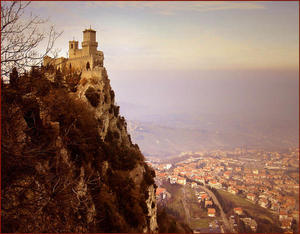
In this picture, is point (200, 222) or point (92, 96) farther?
point (200, 222)

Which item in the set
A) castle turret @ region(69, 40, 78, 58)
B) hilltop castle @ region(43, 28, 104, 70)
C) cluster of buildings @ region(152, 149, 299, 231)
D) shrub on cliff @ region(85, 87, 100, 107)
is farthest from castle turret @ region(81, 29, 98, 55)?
cluster of buildings @ region(152, 149, 299, 231)

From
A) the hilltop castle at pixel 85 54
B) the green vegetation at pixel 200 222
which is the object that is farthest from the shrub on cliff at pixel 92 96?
the green vegetation at pixel 200 222

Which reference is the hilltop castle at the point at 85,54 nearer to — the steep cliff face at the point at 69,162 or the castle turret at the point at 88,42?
the castle turret at the point at 88,42

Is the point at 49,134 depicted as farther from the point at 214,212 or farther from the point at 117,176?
the point at 214,212

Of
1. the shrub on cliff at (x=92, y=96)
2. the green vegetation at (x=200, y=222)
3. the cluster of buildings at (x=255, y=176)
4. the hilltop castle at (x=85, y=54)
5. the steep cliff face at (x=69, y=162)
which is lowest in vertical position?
the green vegetation at (x=200, y=222)

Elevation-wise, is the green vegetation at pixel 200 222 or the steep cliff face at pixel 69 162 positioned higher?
the steep cliff face at pixel 69 162

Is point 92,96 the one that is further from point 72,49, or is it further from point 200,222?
point 200,222

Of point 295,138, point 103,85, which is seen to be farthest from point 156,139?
point 103,85

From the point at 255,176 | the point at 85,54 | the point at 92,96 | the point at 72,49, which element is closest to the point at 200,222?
the point at 92,96

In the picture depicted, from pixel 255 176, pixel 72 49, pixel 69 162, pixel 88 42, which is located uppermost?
pixel 88 42
